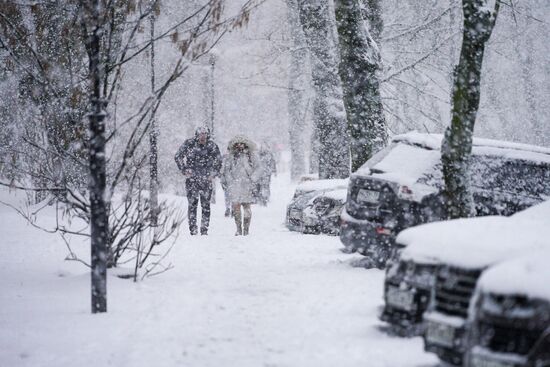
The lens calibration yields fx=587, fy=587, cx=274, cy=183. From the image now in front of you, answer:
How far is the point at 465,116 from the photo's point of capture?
7375 millimetres

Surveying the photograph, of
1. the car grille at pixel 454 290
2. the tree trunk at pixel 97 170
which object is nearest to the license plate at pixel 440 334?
the car grille at pixel 454 290

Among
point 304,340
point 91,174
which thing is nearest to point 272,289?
point 304,340

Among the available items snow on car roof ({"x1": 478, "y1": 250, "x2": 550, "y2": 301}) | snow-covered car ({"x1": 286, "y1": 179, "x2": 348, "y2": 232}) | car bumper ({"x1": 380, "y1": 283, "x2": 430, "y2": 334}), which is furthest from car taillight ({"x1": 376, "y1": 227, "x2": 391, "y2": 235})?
snow-covered car ({"x1": 286, "y1": 179, "x2": 348, "y2": 232})

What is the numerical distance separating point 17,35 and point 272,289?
13.4ft

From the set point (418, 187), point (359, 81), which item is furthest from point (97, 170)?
point (359, 81)

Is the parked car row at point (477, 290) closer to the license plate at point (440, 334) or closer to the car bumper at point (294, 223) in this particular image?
the license plate at point (440, 334)

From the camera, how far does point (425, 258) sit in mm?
4266

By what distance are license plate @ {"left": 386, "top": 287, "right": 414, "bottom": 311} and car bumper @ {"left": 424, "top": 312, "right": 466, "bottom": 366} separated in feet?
1.78

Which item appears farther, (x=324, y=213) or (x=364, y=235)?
(x=324, y=213)

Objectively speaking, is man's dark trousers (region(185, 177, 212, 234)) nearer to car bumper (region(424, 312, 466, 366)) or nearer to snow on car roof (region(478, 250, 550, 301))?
car bumper (region(424, 312, 466, 366))

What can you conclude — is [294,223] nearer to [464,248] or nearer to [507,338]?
[464,248]

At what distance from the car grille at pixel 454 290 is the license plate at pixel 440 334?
11cm

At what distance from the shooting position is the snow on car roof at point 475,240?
386 cm

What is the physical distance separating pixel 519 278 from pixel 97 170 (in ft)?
12.7
